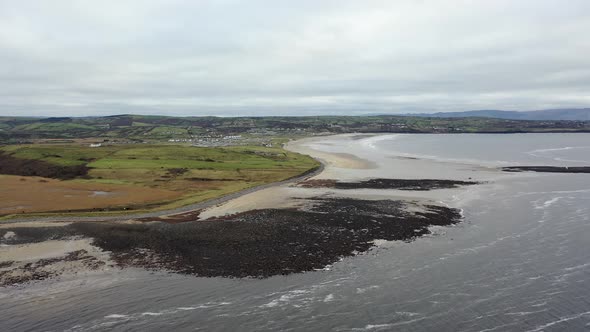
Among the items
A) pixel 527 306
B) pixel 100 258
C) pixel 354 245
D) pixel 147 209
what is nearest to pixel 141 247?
pixel 100 258

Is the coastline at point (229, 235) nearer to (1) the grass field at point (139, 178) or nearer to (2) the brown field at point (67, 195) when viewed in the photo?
(1) the grass field at point (139, 178)

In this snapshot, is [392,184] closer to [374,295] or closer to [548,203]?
[548,203]

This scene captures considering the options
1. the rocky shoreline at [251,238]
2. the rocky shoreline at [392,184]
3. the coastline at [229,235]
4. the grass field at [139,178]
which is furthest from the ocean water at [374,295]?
the rocky shoreline at [392,184]

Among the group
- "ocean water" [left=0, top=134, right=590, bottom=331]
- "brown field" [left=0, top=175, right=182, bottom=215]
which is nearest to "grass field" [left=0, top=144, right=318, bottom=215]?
"brown field" [left=0, top=175, right=182, bottom=215]

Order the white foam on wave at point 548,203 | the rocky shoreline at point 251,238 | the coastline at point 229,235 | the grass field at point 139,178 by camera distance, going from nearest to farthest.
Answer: the rocky shoreline at point 251,238
the coastline at point 229,235
the white foam on wave at point 548,203
the grass field at point 139,178

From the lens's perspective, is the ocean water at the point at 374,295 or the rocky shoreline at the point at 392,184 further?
the rocky shoreline at the point at 392,184

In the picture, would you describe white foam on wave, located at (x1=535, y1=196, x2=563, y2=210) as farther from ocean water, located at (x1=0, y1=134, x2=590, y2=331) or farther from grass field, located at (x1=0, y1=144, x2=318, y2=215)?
grass field, located at (x1=0, y1=144, x2=318, y2=215)

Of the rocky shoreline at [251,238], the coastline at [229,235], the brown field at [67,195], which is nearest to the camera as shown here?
the rocky shoreline at [251,238]

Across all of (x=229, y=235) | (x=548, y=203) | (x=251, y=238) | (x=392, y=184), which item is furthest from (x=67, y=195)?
(x=548, y=203)
